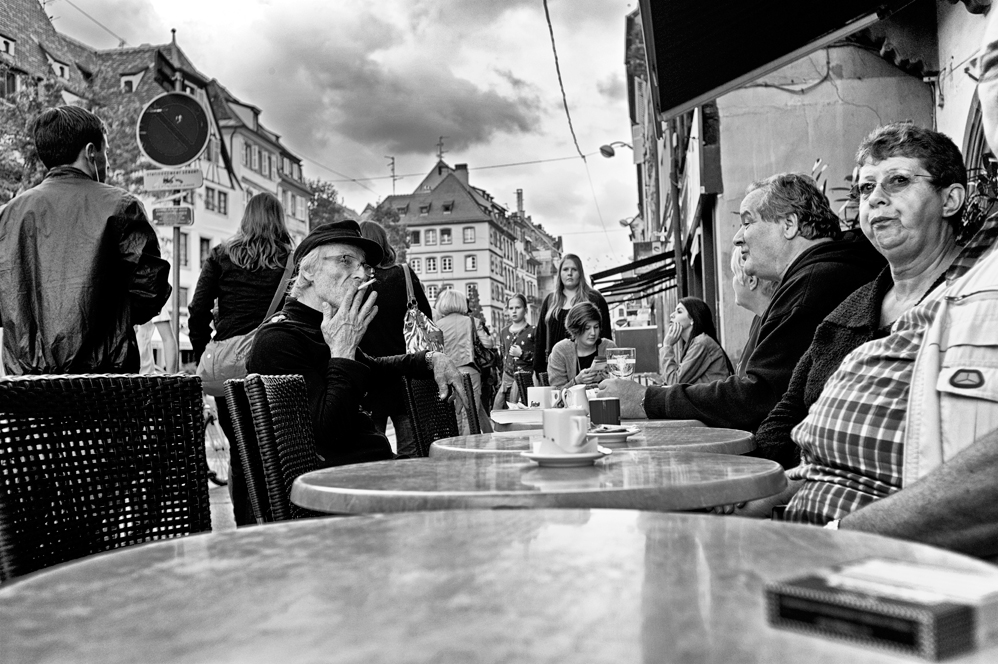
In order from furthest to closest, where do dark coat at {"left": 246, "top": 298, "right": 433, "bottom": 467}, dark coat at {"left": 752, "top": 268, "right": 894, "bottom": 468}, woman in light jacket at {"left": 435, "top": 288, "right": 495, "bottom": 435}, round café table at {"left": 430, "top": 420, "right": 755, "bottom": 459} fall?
woman in light jacket at {"left": 435, "top": 288, "right": 495, "bottom": 435}
dark coat at {"left": 246, "top": 298, "right": 433, "bottom": 467}
dark coat at {"left": 752, "top": 268, "right": 894, "bottom": 468}
round café table at {"left": 430, "top": 420, "right": 755, "bottom": 459}

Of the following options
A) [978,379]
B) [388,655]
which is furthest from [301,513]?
[388,655]

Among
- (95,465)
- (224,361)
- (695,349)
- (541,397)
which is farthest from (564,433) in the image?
(695,349)

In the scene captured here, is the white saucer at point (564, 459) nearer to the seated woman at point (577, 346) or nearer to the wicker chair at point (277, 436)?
the wicker chair at point (277, 436)

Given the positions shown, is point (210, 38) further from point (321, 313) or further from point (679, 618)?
point (679, 618)

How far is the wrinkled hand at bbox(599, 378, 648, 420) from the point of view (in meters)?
3.52

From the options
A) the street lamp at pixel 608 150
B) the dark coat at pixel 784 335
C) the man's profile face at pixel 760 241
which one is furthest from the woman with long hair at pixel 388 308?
the street lamp at pixel 608 150

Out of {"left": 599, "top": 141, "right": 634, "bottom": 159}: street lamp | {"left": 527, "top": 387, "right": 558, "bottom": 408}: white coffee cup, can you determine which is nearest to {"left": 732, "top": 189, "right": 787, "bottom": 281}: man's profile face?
{"left": 527, "top": 387, "right": 558, "bottom": 408}: white coffee cup

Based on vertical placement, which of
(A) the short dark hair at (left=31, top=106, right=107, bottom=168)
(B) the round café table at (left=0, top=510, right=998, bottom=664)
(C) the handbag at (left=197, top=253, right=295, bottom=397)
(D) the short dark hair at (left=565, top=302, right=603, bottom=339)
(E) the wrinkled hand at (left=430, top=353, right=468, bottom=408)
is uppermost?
(A) the short dark hair at (left=31, top=106, right=107, bottom=168)

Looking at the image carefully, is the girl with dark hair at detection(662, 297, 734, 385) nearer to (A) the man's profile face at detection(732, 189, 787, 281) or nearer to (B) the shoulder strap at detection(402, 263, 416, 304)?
(B) the shoulder strap at detection(402, 263, 416, 304)

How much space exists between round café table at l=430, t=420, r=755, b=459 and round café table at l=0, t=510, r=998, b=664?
1094 mm

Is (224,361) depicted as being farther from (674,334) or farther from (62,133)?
(674,334)

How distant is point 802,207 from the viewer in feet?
12.0

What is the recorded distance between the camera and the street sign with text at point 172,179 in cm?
663

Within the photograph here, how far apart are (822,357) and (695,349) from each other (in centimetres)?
359
